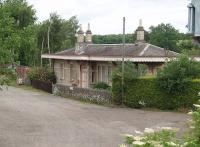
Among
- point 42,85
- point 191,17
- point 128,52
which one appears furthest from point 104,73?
point 191,17

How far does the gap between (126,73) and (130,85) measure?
0.83 m

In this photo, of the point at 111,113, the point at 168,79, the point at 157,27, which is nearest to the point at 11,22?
the point at 111,113

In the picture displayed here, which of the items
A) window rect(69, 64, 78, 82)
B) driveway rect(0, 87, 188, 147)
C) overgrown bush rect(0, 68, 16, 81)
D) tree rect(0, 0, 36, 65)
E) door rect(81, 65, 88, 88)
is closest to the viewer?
tree rect(0, 0, 36, 65)

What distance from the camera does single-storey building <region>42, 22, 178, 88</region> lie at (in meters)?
34.5

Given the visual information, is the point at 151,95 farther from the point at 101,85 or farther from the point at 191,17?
the point at 191,17

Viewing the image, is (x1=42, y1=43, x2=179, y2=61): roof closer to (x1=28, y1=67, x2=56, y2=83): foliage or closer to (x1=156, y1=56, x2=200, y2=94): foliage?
(x1=28, y1=67, x2=56, y2=83): foliage

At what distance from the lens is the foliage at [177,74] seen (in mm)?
27891

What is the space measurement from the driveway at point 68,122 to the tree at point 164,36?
52708 mm

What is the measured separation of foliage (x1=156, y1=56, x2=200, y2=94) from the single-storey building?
3.55m

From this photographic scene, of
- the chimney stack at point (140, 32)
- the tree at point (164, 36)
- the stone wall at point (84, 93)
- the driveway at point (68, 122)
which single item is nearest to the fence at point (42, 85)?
the stone wall at point (84, 93)

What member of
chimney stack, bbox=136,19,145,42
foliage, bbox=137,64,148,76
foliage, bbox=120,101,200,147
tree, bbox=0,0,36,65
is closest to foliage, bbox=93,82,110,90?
chimney stack, bbox=136,19,145,42

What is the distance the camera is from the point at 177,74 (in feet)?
92.0

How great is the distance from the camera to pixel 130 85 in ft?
97.9

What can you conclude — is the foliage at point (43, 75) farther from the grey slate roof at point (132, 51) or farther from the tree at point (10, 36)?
the tree at point (10, 36)
